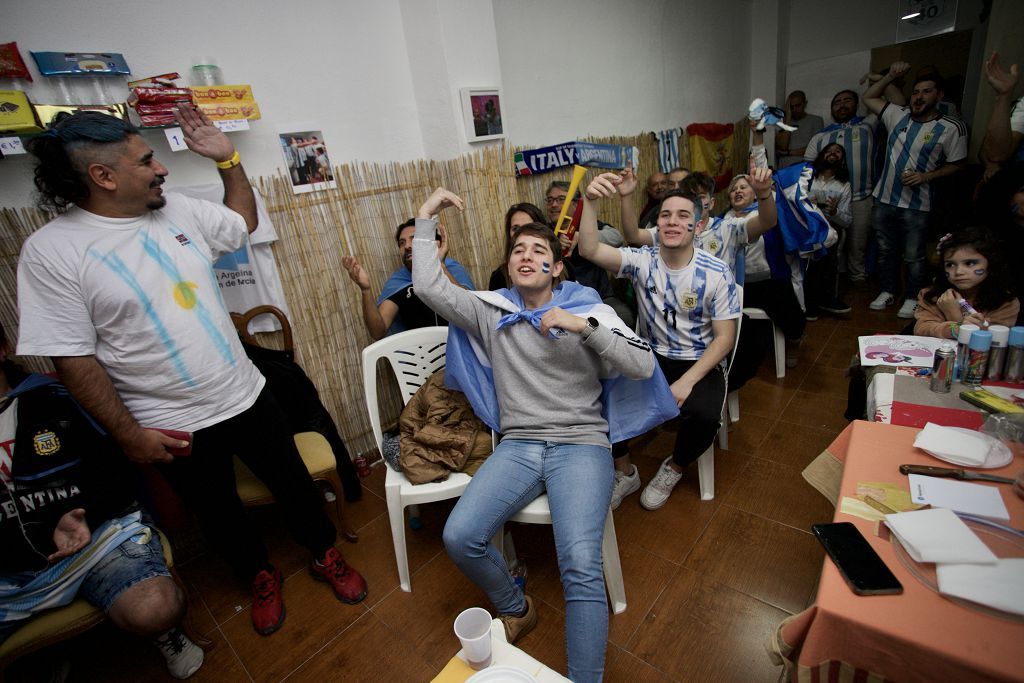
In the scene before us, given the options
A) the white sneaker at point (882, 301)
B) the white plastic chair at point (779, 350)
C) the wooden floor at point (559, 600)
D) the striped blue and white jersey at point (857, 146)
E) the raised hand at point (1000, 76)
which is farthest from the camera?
the striped blue and white jersey at point (857, 146)

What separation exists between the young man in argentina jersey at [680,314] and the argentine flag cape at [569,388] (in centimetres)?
23

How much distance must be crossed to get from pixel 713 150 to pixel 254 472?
5000 mm

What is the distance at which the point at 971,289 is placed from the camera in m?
1.83

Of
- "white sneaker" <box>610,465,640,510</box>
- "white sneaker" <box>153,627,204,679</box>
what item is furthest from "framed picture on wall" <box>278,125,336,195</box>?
"white sneaker" <box>610,465,640,510</box>

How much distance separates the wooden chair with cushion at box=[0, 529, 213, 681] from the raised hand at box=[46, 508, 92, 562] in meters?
0.16

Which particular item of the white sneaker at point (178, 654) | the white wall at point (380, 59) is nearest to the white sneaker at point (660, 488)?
the white sneaker at point (178, 654)

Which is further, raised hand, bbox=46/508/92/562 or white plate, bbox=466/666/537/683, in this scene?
raised hand, bbox=46/508/92/562

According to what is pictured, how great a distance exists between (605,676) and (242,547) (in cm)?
139

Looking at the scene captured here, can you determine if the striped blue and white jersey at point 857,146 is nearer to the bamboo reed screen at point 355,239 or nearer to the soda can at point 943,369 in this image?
the bamboo reed screen at point 355,239

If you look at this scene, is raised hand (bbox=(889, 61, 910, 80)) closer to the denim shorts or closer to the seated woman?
the seated woman

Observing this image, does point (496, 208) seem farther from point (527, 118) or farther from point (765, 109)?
point (765, 109)

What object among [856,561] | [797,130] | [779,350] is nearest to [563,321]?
[856,561]

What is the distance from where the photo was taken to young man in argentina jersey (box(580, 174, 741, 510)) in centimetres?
199

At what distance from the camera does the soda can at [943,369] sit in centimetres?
140
